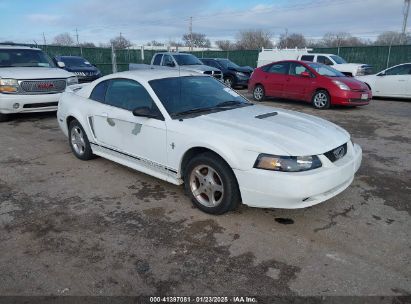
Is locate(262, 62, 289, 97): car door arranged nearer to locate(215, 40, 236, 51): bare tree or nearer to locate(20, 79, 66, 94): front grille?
locate(20, 79, 66, 94): front grille

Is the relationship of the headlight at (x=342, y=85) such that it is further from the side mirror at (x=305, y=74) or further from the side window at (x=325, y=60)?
the side window at (x=325, y=60)

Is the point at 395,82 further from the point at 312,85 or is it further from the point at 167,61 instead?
the point at 167,61

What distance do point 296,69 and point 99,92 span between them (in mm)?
8103

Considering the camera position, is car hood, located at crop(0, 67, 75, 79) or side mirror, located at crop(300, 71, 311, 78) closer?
car hood, located at crop(0, 67, 75, 79)

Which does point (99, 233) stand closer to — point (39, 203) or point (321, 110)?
point (39, 203)

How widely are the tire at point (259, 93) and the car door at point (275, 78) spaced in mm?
Answer: 200

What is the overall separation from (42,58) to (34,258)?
8178mm

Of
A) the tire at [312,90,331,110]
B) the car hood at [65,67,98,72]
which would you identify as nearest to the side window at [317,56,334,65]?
the tire at [312,90,331,110]

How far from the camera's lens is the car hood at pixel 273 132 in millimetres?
3471

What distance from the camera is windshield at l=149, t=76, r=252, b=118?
171 inches

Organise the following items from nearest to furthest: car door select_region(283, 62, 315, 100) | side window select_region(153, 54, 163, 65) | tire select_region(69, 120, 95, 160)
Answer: tire select_region(69, 120, 95, 160) → car door select_region(283, 62, 315, 100) → side window select_region(153, 54, 163, 65)

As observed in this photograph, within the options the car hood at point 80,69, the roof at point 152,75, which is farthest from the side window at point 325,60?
the roof at point 152,75

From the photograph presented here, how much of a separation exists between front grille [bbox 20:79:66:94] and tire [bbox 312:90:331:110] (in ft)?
24.2

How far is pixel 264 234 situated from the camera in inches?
139
